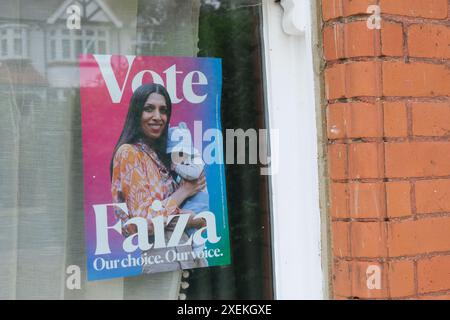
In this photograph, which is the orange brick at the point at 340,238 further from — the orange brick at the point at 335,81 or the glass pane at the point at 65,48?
the glass pane at the point at 65,48

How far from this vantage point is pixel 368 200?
1.66 meters

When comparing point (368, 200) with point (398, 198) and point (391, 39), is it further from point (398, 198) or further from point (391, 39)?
point (391, 39)

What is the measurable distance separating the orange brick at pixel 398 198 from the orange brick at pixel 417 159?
35mm

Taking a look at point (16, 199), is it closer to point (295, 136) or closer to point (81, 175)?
point (81, 175)

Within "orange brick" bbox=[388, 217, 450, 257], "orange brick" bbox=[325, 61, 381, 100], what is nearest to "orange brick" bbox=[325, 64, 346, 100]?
"orange brick" bbox=[325, 61, 381, 100]

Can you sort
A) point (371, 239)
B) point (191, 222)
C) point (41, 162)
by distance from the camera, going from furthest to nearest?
point (191, 222) < point (41, 162) < point (371, 239)

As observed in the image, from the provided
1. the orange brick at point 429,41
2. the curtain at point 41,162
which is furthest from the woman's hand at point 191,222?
the orange brick at point 429,41

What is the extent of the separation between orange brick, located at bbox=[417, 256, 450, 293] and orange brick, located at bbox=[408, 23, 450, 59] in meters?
0.67

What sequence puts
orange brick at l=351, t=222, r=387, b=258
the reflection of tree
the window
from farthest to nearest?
the reflection of tree
the window
orange brick at l=351, t=222, r=387, b=258

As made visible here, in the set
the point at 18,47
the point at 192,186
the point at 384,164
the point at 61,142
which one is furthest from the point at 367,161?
the point at 18,47

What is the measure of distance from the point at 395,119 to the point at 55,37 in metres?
1.14

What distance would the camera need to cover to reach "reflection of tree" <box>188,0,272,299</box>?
1930 mm

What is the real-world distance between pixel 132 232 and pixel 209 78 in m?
0.61

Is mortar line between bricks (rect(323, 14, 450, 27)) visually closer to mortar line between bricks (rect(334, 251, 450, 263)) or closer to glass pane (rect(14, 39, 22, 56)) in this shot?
mortar line between bricks (rect(334, 251, 450, 263))
